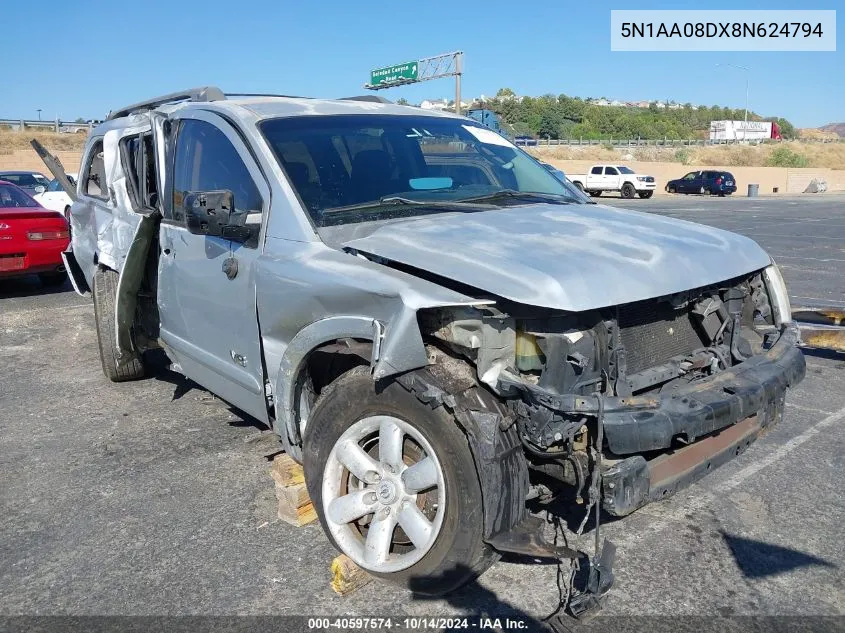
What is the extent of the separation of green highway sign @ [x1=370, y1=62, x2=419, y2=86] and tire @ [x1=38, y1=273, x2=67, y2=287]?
111ft

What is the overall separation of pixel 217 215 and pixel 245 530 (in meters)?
1.54

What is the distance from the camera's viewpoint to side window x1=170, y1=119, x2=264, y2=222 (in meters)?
3.84

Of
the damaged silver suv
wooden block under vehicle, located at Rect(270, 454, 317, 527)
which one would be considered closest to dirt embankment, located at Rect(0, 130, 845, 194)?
the damaged silver suv

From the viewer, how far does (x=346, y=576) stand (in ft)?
10.00

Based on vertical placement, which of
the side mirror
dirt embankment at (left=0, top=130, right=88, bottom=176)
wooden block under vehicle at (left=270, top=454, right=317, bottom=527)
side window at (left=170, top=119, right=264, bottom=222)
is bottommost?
wooden block under vehicle at (left=270, top=454, right=317, bottom=527)

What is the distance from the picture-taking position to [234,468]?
14.4 feet

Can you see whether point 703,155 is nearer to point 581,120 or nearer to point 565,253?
point 581,120

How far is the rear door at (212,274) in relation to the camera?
3744 millimetres

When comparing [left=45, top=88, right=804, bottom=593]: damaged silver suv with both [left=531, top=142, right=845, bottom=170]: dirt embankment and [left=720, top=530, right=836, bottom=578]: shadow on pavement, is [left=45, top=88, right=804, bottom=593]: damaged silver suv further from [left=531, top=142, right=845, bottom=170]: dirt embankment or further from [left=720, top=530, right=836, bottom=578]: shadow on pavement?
[left=531, top=142, right=845, bottom=170]: dirt embankment

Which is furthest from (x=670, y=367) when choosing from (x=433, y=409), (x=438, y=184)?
(x=438, y=184)

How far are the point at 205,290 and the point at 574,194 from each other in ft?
7.59

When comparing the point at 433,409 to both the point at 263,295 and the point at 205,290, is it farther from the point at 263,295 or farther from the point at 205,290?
the point at 205,290

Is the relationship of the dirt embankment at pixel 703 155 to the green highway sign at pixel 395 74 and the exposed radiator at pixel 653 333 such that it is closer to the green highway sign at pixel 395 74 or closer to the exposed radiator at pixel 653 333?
the green highway sign at pixel 395 74

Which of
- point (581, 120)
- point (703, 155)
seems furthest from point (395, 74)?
point (581, 120)
